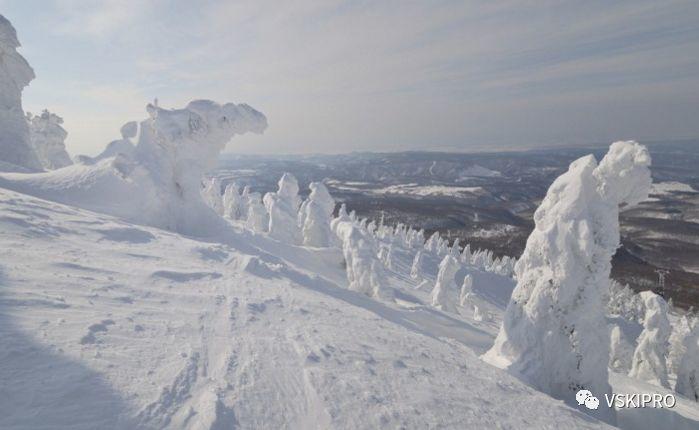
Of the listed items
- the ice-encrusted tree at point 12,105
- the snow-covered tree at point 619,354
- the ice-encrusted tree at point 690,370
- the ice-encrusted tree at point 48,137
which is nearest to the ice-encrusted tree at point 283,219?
the ice-encrusted tree at point 12,105

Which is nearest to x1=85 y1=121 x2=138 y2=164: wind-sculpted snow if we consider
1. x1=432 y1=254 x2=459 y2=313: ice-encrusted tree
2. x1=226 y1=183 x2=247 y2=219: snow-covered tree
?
x1=432 y1=254 x2=459 y2=313: ice-encrusted tree

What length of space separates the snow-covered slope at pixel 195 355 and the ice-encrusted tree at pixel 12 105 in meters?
16.0

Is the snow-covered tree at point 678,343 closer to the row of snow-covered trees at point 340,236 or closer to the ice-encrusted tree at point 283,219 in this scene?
the row of snow-covered trees at point 340,236

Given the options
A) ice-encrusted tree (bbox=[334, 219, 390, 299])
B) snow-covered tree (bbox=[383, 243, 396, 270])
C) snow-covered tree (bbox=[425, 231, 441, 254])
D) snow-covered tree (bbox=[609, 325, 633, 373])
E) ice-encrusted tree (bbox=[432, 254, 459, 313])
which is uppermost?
ice-encrusted tree (bbox=[334, 219, 390, 299])

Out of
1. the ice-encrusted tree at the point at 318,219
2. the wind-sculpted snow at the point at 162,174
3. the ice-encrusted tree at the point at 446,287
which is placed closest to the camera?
the wind-sculpted snow at the point at 162,174

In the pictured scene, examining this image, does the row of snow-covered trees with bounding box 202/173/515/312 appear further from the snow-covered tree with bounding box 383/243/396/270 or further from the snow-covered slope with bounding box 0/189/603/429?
the snow-covered slope with bounding box 0/189/603/429

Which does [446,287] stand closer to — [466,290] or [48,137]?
[466,290]

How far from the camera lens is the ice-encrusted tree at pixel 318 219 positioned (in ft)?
91.2

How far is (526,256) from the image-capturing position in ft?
39.4

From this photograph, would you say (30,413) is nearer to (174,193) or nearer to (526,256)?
(526,256)

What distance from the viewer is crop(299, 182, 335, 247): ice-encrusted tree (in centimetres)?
2780

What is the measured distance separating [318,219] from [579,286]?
63.9 feet

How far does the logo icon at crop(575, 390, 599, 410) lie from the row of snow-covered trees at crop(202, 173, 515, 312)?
27.5 feet

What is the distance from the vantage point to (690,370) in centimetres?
2112
